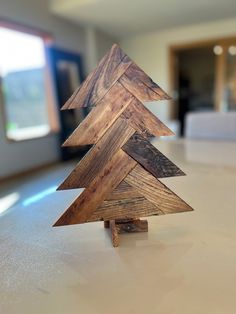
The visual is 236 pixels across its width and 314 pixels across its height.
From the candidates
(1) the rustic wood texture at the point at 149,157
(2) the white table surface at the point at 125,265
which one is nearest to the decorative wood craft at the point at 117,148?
(1) the rustic wood texture at the point at 149,157

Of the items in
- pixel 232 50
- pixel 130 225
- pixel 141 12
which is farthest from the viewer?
pixel 232 50

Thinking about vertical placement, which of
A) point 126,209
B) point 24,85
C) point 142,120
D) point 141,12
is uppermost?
point 141,12

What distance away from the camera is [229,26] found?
448cm

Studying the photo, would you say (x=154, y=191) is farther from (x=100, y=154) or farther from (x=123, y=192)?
(x=100, y=154)

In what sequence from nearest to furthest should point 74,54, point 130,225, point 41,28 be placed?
point 130,225
point 41,28
point 74,54

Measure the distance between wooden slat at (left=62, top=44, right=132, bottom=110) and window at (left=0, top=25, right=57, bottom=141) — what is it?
243cm

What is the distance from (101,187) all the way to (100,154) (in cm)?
12

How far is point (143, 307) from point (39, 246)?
1.61ft

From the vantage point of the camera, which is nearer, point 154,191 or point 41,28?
point 154,191

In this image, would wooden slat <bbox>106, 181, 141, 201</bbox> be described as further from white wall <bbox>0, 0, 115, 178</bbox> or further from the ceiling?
the ceiling

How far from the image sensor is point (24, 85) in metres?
3.57

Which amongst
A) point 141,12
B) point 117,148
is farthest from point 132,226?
point 141,12

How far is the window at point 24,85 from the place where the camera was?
3.15 m

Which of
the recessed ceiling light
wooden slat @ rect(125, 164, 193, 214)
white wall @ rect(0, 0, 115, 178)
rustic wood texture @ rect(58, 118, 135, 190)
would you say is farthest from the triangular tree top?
the recessed ceiling light
